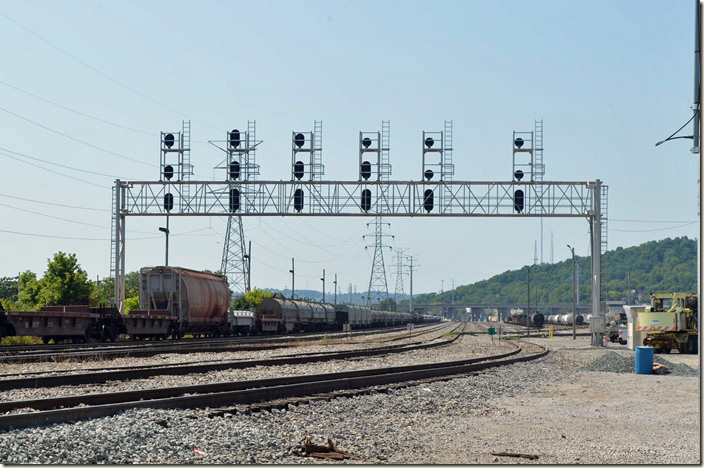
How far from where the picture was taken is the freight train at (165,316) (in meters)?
34.8

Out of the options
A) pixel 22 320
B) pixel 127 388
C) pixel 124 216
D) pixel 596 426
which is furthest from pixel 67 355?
pixel 124 216

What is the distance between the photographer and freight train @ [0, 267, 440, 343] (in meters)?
34.8

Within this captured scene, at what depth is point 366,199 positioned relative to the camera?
4919 cm

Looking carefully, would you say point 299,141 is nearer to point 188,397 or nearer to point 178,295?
point 178,295

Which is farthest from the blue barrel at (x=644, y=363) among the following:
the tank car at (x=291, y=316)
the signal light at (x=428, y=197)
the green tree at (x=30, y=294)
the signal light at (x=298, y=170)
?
the green tree at (x=30, y=294)

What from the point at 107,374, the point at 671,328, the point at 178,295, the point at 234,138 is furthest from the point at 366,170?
the point at 107,374

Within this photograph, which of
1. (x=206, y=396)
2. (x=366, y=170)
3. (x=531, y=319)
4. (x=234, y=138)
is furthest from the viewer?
(x=531, y=319)

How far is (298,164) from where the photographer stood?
49594 mm

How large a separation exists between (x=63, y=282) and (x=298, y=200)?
3690 centimetres

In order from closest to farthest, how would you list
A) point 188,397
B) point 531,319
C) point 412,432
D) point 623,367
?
1. point 412,432
2. point 188,397
3. point 623,367
4. point 531,319

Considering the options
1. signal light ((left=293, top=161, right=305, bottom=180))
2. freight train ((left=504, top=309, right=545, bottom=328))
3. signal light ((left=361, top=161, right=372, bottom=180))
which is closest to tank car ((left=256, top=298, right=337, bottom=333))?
signal light ((left=293, top=161, right=305, bottom=180))

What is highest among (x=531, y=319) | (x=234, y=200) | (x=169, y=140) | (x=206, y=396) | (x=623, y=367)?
(x=169, y=140)

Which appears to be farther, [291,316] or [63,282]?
[63,282]

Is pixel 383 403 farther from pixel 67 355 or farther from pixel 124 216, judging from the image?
pixel 124 216
